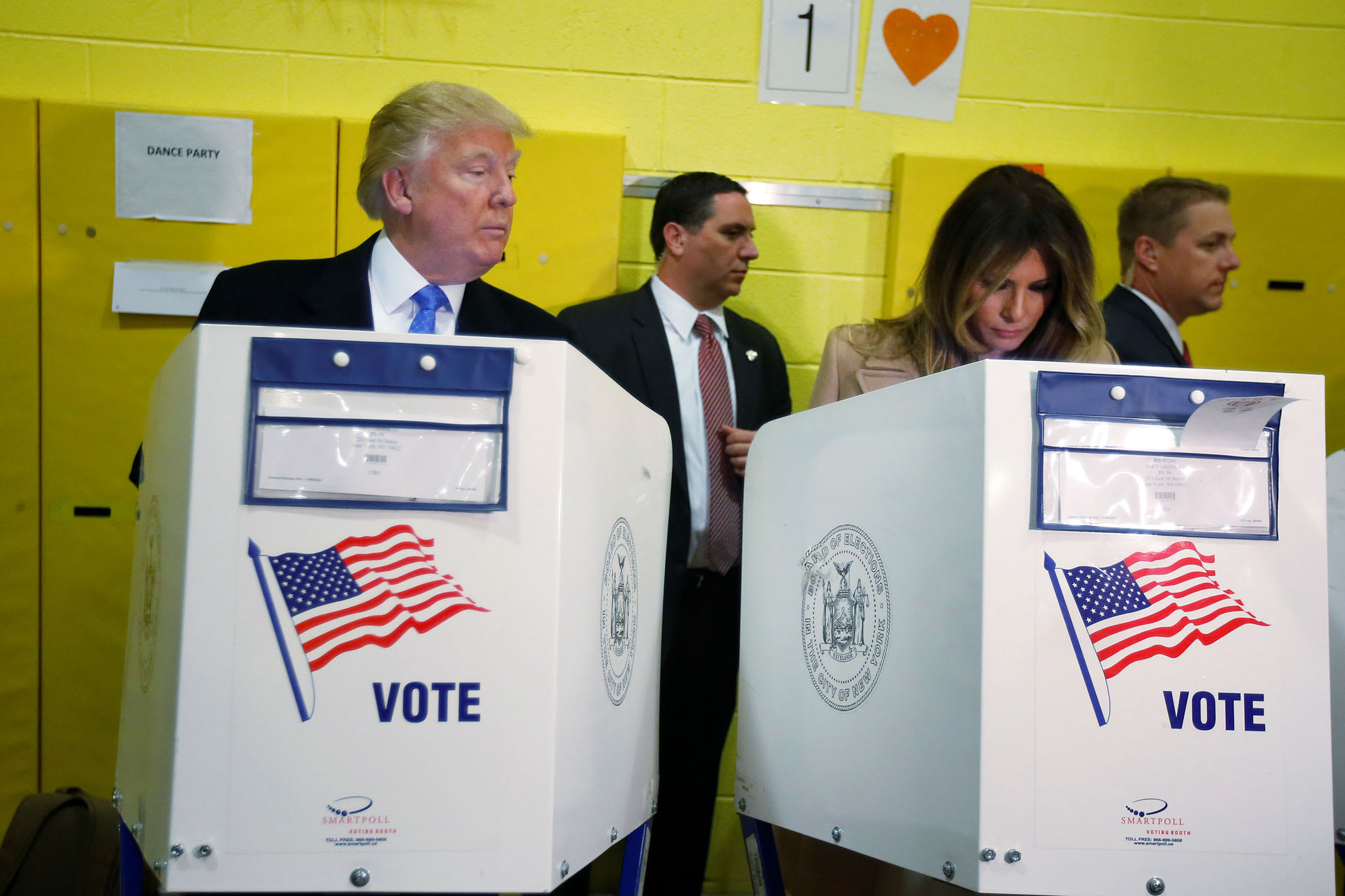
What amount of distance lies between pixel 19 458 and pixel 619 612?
202 centimetres

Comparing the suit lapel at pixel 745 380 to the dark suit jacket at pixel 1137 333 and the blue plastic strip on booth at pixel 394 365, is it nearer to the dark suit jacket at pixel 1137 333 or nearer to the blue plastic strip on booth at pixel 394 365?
the dark suit jacket at pixel 1137 333

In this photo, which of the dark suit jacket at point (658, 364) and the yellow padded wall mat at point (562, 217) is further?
the yellow padded wall mat at point (562, 217)

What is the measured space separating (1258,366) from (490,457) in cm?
252

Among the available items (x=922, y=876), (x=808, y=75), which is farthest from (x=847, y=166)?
(x=922, y=876)

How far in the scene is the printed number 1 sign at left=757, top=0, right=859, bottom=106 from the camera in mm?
2723

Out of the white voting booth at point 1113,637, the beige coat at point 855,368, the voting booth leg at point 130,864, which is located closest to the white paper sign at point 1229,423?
the white voting booth at point 1113,637

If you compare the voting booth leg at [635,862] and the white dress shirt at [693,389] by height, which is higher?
the white dress shirt at [693,389]

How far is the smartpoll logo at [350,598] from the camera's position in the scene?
35.9 inches

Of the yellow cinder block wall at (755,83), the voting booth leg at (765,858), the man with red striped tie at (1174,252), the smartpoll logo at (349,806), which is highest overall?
the yellow cinder block wall at (755,83)

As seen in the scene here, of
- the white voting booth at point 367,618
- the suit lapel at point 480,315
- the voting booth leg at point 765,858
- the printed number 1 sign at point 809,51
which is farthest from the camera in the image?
the printed number 1 sign at point 809,51

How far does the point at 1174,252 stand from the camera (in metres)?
2.61

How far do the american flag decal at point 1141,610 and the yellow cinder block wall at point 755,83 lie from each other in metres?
1.85

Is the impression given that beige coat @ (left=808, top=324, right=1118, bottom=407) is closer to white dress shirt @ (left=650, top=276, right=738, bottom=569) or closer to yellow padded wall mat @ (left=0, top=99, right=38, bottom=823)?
white dress shirt @ (left=650, top=276, right=738, bottom=569)

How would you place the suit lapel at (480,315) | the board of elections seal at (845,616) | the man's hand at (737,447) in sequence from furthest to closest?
the man's hand at (737,447) < the suit lapel at (480,315) < the board of elections seal at (845,616)
